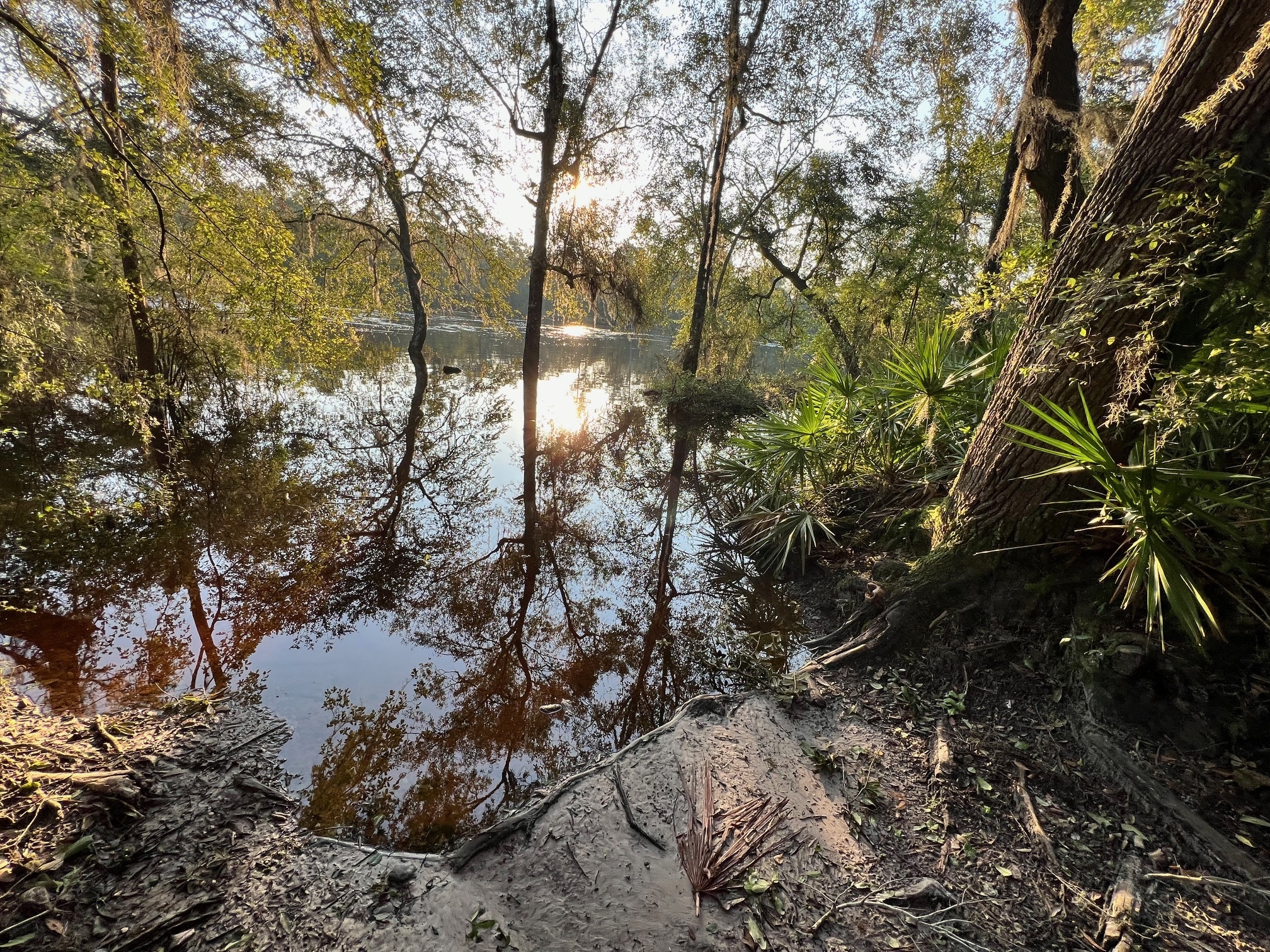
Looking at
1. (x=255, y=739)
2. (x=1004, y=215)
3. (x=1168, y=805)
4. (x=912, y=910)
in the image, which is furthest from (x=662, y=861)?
(x=1004, y=215)

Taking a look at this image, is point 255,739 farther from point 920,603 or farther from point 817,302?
point 817,302

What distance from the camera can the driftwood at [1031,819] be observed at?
6.82 feet

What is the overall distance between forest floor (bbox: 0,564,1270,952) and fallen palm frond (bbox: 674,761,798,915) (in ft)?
0.09

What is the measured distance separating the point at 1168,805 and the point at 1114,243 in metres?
2.73

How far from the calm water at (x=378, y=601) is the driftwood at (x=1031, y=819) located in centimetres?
183

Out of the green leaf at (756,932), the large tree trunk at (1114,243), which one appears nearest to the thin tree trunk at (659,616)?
the green leaf at (756,932)

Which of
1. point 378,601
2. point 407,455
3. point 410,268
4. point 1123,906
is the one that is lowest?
point 378,601

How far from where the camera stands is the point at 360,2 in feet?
37.7

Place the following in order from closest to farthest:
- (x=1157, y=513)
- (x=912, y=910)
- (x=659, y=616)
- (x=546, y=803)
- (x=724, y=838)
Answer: (x=912, y=910)
(x=724, y=838)
(x=1157, y=513)
(x=546, y=803)
(x=659, y=616)

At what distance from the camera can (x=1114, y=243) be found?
2598mm

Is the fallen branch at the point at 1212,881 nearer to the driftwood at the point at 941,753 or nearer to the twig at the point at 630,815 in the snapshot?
the driftwood at the point at 941,753

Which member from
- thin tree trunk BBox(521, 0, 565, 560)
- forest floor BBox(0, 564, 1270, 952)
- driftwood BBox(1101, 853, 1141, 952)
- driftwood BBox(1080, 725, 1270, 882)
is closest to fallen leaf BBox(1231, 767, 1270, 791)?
forest floor BBox(0, 564, 1270, 952)

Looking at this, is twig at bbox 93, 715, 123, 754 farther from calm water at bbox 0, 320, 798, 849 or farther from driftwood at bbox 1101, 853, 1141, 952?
driftwood at bbox 1101, 853, 1141, 952

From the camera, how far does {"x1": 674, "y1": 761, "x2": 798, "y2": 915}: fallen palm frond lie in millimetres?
2037
